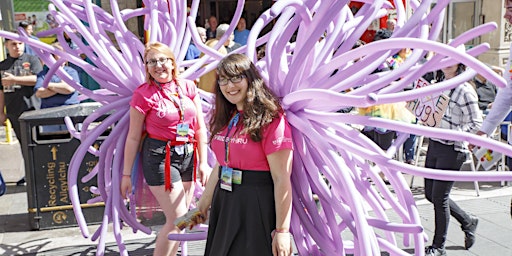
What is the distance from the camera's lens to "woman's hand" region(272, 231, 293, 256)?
319 centimetres

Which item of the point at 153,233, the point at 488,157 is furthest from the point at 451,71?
the point at 153,233

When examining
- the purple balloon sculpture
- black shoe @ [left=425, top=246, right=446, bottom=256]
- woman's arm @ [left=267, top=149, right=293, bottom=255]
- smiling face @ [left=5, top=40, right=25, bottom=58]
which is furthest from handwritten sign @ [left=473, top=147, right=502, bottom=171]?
smiling face @ [left=5, top=40, right=25, bottom=58]

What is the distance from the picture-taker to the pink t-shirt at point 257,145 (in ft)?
10.3

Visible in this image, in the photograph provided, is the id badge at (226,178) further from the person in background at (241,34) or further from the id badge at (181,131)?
the person in background at (241,34)

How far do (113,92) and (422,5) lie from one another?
2415 mm

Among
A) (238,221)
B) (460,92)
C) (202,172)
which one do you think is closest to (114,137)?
(202,172)

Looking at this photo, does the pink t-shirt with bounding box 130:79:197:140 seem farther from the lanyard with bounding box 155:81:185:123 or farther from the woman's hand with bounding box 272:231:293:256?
the woman's hand with bounding box 272:231:293:256

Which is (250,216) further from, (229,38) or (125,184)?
(229,38)

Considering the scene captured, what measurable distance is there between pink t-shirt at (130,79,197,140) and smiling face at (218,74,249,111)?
3.26 feet

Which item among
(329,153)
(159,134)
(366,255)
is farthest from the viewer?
(159,134)

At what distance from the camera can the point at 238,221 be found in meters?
3.30

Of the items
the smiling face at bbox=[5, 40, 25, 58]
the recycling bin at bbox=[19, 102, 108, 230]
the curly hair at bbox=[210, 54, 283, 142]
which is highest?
the smiling face at bbox=[5, 40, 25, 58]

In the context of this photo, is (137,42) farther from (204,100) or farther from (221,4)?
(221,4)

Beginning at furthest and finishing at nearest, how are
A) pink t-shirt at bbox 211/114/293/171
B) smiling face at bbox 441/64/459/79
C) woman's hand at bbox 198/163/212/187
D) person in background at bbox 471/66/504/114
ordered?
1. person in background at bbox 471/66/504/114
2. smiling face at bbox 441/64/459/79
3. woman's hand at bbox 198/163/212/187
4. pink t-shirt at bbox 211/114/293/171
